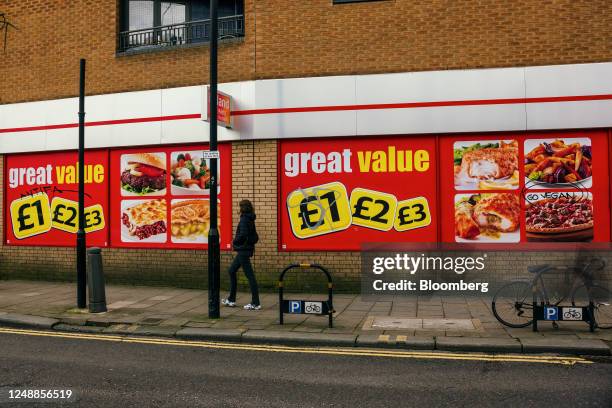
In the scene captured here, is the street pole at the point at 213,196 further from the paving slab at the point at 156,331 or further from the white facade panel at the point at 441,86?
the white facade panel at the point at 441,86

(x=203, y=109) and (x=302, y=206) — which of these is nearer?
(x=203, y=109)

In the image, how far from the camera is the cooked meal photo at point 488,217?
11.2 m

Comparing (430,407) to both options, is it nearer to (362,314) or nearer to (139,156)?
(362,314)

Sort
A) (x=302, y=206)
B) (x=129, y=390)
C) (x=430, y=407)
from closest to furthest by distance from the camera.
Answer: (x=430, y=407) < (x=129, y=390) < (x=302, y=206)

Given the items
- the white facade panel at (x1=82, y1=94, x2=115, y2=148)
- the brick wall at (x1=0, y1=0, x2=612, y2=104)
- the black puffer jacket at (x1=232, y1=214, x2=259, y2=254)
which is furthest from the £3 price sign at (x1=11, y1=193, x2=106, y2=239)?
the black puffer jacket at (x1=232, y1=214, x2=259, y2=254)

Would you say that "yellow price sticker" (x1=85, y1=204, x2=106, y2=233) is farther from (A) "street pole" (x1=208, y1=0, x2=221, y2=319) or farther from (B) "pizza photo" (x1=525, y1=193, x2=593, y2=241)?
(B) "pizza photo" (x1=525, y1=193, x2=593, y2=241)

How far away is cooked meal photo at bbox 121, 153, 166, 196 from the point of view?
1265 cm

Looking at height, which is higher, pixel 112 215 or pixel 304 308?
pixel 112 215

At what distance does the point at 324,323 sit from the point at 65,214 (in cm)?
782

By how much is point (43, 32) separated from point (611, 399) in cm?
1353

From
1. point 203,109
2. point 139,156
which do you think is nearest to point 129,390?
point 203,109

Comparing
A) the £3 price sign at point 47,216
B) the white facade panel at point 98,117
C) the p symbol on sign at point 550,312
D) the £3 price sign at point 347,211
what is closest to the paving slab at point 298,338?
the p symbol on sign at point 550,312

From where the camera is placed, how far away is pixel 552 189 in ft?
36.2

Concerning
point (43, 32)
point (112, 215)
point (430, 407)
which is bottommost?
point (430, 407)
